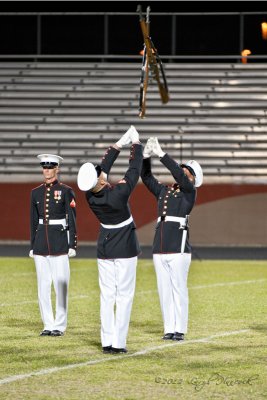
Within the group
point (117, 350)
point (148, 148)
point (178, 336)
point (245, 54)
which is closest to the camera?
point (117, 350)

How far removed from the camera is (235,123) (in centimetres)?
3108

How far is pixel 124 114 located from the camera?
103ft

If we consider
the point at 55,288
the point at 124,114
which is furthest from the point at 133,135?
the point at 124,114

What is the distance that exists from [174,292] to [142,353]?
3.97ft

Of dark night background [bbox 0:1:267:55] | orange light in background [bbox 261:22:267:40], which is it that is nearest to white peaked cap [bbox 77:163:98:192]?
dark night background [bbox 0:1:267:55]

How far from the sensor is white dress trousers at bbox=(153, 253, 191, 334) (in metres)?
11.3

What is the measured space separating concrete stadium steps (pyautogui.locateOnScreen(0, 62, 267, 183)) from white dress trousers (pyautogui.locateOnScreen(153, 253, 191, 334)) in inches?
723

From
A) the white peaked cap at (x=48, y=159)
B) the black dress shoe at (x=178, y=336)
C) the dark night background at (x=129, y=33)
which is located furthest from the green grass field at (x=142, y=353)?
the dark night background at (x=129, y=33)

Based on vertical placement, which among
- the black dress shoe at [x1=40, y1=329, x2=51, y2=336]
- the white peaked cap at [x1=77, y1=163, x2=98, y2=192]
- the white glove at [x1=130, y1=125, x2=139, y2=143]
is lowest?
the black dress shoe at [x1=40, y1=329, x2=51, y2=336]

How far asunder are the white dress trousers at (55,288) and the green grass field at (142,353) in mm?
190

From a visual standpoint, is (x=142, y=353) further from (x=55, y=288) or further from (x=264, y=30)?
(x=264, y=30)

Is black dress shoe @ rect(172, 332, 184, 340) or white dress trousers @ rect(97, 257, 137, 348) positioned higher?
white dress trousers @ rect(97, 257, 137, 348)

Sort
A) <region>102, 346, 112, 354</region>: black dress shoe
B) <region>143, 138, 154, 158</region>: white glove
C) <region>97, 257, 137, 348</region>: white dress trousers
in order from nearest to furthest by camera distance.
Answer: <region>97, 257, 137, 348</region>: white dress trousers
<region>102, 346, 112, 354</region>: black dress shoe
<region>143, 138, 154, 158</region>: white glove

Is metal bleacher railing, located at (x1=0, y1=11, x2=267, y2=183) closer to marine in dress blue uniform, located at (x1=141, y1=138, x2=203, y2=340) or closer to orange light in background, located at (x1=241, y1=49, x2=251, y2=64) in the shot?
orange light in background, located at (x1=241, y1=49, x2=251, y2=64)
